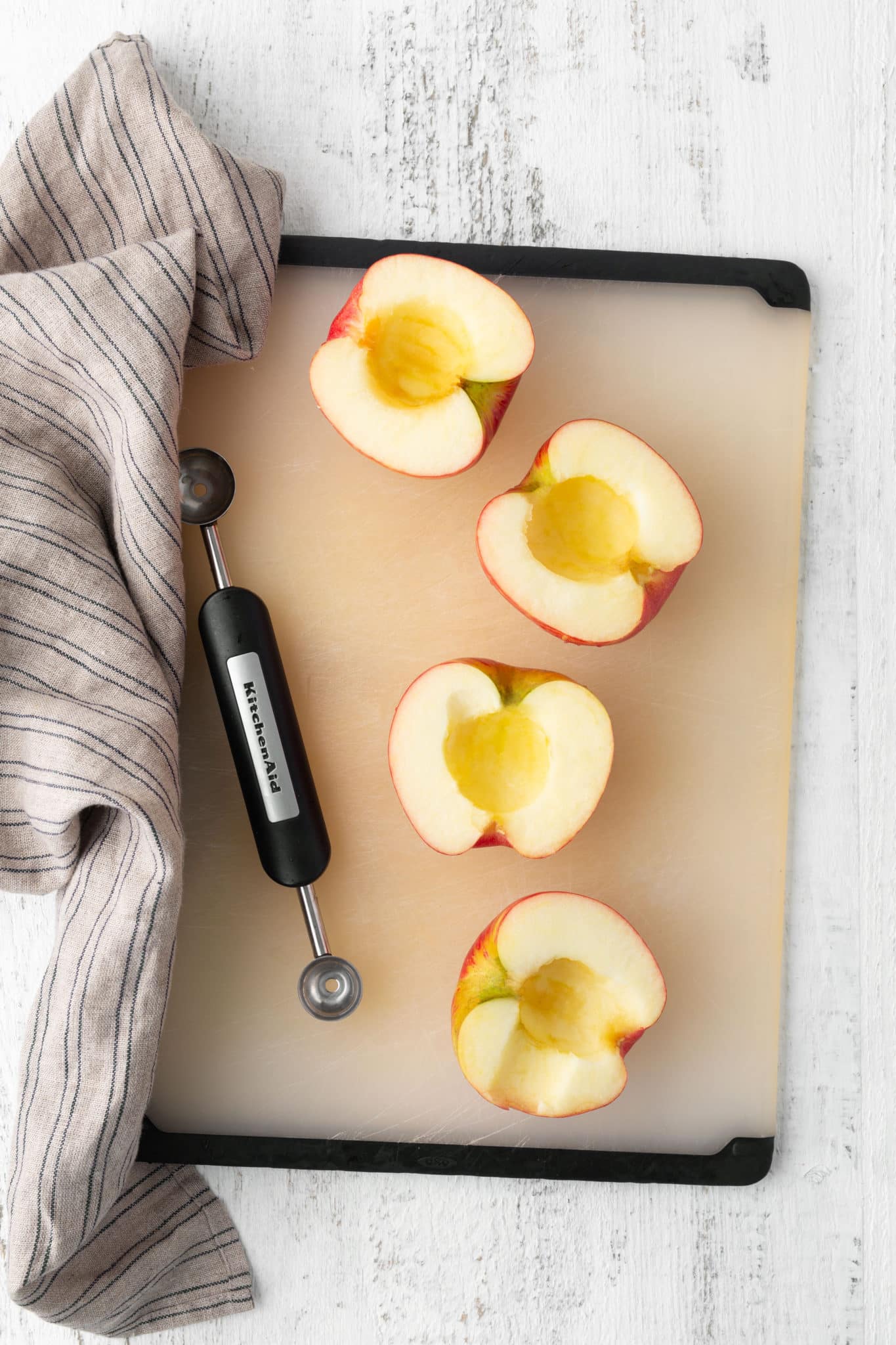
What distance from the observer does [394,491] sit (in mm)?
781

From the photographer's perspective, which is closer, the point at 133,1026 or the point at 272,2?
the point at 133,1026

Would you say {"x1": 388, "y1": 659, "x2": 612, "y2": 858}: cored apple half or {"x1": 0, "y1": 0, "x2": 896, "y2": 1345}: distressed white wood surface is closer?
{"x1": 388, "y1": 659, "x2": 612, "y2": 858}: cored apple half

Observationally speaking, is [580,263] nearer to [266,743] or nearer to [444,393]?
[444,393]

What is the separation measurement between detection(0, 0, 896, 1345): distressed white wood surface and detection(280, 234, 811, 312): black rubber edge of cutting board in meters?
0.03

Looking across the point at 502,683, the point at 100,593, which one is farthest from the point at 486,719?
the point at 100,593

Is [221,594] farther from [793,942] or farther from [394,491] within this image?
[793,942]

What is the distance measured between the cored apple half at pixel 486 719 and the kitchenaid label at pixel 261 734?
0.09m

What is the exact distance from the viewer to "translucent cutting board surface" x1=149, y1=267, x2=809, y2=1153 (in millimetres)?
775

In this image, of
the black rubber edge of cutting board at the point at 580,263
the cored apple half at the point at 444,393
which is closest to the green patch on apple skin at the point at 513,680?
the cored apple half at the point at 444,393

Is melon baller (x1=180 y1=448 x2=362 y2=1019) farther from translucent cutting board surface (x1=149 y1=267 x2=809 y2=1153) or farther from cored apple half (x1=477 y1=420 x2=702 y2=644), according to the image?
cored apple half (x1=477 y1=420 x2=702 y2=644)

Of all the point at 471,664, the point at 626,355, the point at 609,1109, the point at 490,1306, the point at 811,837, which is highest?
the point at 626,355

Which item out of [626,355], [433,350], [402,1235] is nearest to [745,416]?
[626,355]

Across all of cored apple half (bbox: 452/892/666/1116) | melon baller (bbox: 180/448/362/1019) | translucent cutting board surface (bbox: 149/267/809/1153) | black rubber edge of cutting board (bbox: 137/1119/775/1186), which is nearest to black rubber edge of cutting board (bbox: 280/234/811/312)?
translucent cutting board surface (bbox: 149/267/809/1153)

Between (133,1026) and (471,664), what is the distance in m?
0.34
